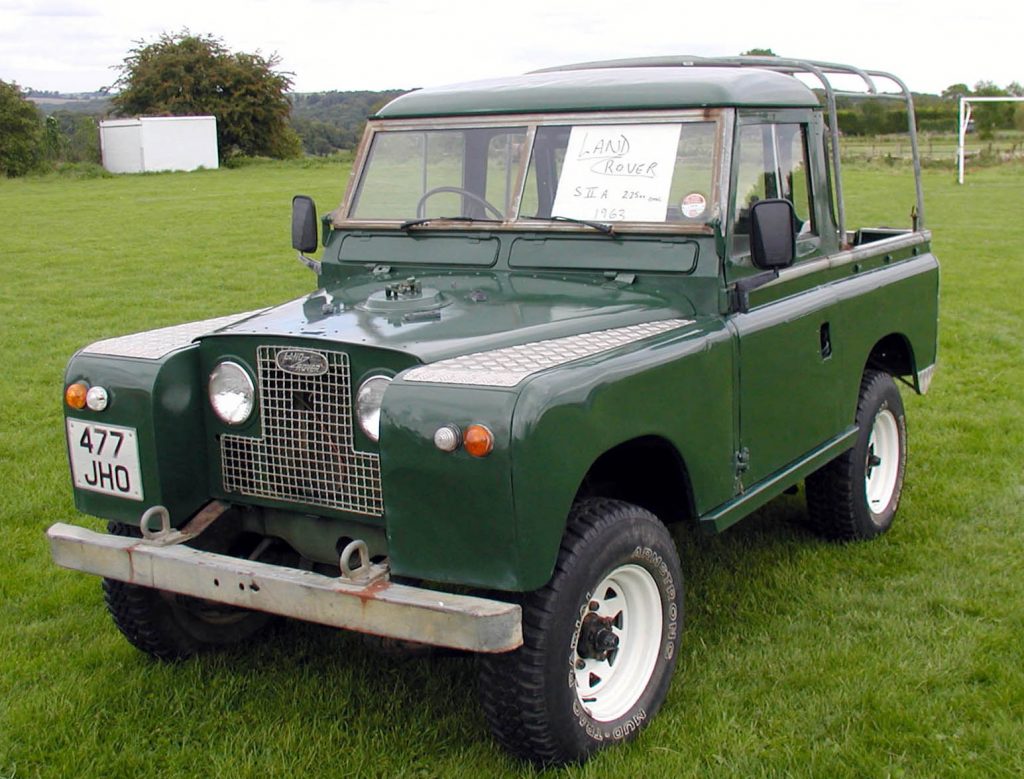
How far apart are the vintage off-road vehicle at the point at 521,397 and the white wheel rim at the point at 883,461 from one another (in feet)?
1.08

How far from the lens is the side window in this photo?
180 inches

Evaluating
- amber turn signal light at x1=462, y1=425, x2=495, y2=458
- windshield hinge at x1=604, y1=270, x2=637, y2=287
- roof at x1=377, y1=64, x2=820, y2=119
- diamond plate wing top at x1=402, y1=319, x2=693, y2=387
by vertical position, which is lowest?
amber turn signal light at x1=462, y1=425, x2=495, y2=458

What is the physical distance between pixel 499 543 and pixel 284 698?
1381mm

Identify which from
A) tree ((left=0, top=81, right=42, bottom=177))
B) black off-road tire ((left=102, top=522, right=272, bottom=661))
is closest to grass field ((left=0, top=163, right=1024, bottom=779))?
black off-road tire ((left=102, top=522, right=272, bottom=661))

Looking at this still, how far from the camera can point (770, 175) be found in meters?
4.89

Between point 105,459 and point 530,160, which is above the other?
point 530,160

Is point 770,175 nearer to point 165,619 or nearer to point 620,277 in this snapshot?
point 620,277

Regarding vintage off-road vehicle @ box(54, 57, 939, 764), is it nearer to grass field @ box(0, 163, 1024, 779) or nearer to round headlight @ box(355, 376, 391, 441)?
round headlight @ box(355, 376, 391, 441)

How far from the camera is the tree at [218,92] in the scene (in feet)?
163

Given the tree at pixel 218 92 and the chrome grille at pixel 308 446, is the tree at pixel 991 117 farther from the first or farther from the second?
the chrome grille at pixel 308 446

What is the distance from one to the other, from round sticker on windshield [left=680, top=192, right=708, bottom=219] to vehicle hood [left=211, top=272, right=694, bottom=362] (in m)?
0.34

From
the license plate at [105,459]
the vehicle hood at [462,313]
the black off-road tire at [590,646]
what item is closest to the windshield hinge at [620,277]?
the vehicle hood at [462,313]

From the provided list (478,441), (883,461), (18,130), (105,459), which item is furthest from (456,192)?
(18,130)

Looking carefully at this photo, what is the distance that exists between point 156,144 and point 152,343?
122ft
